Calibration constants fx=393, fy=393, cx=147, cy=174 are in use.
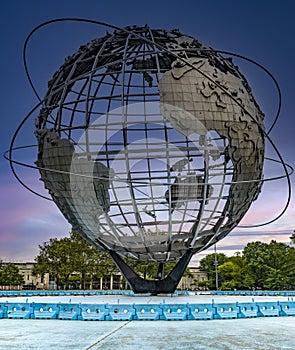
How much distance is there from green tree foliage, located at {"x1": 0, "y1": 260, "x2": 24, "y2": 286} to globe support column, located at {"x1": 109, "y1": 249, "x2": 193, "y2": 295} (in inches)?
1308

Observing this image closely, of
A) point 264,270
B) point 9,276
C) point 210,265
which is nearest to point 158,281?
point 264,270

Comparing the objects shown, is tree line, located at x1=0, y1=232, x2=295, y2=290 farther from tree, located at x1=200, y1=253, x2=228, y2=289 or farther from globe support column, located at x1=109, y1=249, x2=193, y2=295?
globe support column, located at x1=109, y1=249, x2=193, y2=295

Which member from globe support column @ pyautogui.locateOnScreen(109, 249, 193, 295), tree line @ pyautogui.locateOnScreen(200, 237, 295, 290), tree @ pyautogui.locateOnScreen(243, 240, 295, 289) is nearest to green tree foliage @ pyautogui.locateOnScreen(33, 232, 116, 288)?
tree line @ pyautogui.locateOnScreen(200, 237, 295, 290)

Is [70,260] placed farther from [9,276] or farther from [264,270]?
[264,270]

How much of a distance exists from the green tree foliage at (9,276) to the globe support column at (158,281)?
33216mm

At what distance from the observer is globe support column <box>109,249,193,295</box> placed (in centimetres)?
1639

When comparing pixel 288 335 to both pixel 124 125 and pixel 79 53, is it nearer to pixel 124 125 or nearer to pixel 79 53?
pixel 124 125

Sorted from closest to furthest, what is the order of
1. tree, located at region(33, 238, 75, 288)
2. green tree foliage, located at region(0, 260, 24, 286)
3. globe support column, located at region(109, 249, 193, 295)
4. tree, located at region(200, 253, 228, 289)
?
globe support column, located at region(109, 249, 193, 295) → tree, located at region(33, 238, 75, 288) → green tree foliage, located at region(0, 260, 24, 286) → tree, located at region(200, 253, 228, 289)

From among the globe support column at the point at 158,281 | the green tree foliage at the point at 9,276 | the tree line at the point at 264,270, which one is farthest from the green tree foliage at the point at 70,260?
the globe support column at the point at 158,281

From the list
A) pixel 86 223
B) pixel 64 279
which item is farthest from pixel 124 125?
pixel 64 279

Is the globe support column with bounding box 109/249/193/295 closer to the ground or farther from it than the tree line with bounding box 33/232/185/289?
closer to the ground

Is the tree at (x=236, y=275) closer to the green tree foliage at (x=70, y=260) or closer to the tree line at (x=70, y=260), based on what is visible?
the tree line at (x=70, y=260)

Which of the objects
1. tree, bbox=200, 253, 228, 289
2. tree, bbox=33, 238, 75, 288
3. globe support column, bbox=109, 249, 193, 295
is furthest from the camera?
tree, bbox=200, 253, 228, 289

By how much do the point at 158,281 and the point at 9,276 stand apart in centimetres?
3506
